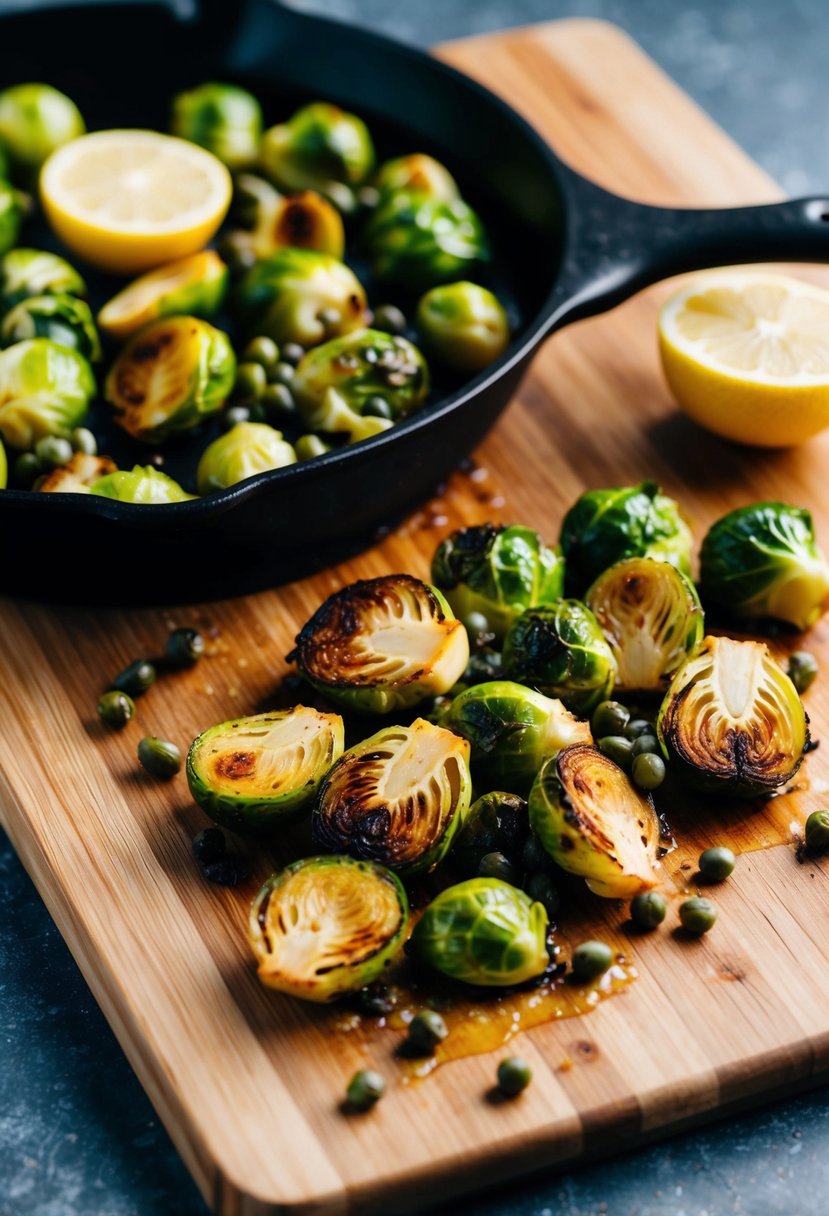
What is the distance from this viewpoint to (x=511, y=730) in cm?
305

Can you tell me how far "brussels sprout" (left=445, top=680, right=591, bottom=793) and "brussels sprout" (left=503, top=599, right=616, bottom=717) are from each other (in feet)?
0.27

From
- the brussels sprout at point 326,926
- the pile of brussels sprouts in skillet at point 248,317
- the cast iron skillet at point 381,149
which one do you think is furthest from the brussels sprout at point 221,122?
the brussels sprout at point 326,926

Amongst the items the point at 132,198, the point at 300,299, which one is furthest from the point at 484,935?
the point at 132,198

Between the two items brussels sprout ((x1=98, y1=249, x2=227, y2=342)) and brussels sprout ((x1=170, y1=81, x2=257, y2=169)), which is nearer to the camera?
brussels sprout ((x1=98, y1=249, x2=227, y2=342))

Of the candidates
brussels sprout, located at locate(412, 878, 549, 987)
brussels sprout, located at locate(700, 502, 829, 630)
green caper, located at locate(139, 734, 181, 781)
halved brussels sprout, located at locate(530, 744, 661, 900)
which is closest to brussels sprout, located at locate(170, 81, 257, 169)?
brussels sprout, located at locate(700, 502, 829, 630)

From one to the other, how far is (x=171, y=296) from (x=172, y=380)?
360 millimetres

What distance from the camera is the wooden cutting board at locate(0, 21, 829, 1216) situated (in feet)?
8.55

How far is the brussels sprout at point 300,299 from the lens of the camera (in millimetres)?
4051

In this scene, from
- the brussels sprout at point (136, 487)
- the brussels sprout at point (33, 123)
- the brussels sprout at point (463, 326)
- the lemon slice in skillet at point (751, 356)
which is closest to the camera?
the brussels sprout at point (136, 487)

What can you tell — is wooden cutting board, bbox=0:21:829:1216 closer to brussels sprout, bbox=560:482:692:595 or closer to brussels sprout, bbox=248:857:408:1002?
brussels sprout, bbox=248:857:408:1002

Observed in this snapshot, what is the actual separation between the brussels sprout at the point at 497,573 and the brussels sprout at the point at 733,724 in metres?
0.43

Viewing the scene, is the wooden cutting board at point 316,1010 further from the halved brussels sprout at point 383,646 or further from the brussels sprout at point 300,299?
the brussels sprout at point 300,299

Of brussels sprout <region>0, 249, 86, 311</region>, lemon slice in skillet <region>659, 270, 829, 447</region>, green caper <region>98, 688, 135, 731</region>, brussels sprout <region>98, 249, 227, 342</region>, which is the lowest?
green caper <region>98, 688, 135, 731</region>

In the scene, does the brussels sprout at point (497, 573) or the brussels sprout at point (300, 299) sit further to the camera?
the brussels sprout at point (300, 299)
